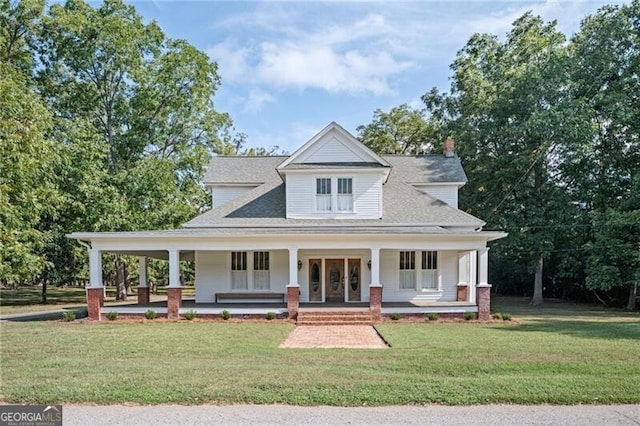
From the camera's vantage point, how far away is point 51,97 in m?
29.2

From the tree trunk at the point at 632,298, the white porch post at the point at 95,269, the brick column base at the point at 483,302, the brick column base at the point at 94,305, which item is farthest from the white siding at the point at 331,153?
the tree trunk at the point at 632,298

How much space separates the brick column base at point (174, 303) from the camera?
53.8 feet

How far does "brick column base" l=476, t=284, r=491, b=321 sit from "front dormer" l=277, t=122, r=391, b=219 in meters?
5.21

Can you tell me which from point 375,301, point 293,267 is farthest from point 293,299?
point 375,301

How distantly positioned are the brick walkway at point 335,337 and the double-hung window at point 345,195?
232 inches

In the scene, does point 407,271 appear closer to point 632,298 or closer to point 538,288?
point 538,288

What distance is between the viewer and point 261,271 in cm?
1977

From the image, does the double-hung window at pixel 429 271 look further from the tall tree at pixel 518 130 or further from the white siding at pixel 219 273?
the tall tree at pixel 518 130

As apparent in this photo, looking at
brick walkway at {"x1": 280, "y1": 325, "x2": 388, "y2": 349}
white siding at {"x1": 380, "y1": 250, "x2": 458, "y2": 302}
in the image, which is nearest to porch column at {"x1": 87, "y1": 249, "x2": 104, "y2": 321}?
brick walkway at {"x1": 280, "y1": 325, "x2": 388, "y2": 349}

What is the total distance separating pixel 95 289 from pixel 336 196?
968cm

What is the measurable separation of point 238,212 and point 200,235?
3.79 m

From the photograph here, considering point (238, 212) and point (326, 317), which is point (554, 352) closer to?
point (326, 317)

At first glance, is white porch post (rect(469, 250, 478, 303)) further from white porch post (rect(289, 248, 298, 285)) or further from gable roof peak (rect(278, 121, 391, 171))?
white porch post (rect(289, 248, 298, 285))

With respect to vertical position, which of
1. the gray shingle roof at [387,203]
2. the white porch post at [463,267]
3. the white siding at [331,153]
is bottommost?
the white porch post at [463,267]
